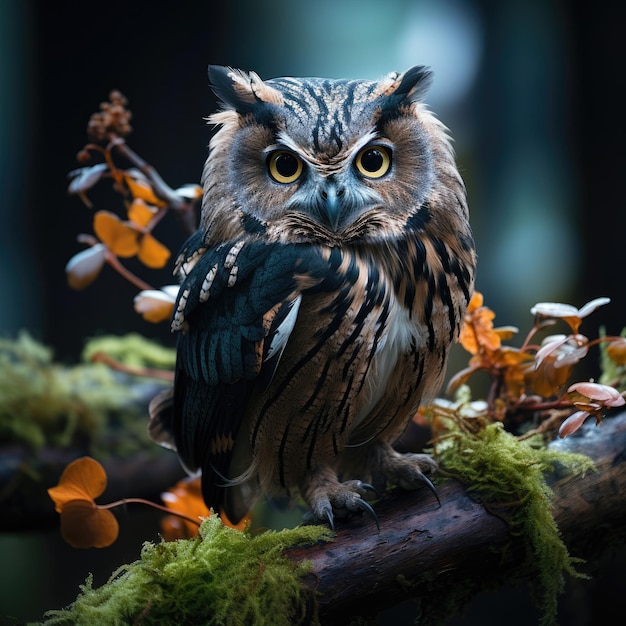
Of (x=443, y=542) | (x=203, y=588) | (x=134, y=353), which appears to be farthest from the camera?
(x=134, y=353)

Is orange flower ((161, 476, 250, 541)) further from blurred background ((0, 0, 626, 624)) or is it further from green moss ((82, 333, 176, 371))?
blurred background ((0, 0, 626, 624))

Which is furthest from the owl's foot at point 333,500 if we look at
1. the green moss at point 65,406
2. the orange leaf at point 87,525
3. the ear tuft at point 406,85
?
the green moss at point 65,406

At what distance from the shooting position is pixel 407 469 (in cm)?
109

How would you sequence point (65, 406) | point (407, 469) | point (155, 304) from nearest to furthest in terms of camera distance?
1. point (407, 469)
2. point (155, 304)
3. point (65, 406)

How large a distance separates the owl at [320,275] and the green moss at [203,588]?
6.7 inches

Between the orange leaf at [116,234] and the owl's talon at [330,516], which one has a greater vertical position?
the orange leaf at [116,234]

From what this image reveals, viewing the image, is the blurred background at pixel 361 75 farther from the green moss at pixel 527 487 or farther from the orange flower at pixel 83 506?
the orange flower at pixel 83 506

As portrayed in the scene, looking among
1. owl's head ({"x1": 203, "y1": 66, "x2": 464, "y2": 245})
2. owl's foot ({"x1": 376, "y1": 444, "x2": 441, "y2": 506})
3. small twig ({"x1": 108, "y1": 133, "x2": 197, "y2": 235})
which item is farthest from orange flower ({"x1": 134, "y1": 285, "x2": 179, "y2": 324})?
owl's foot ({"x1": 376, "y1": 444, "x2": 441, "y2": 506})

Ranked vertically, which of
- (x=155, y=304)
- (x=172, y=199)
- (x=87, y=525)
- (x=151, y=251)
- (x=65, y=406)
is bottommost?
(x=65, y=406)

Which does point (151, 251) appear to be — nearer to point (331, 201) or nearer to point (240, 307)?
point (240, 307)

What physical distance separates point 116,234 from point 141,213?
0.27 feet

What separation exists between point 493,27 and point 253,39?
1.00 metres

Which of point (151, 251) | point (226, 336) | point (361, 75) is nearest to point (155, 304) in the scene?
point (151, 251)

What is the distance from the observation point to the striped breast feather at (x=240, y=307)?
965mm
